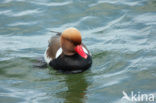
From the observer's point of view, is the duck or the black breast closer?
the duck

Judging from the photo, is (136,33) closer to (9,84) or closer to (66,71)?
(66,71)

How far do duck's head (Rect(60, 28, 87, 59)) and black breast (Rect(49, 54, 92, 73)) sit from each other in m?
0.12

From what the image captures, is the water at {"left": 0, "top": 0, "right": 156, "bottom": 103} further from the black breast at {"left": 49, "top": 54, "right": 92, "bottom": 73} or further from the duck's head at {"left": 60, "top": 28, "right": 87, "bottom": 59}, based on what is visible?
the duck's head at {"left": 60, "top": 28, "right": 87, "bottom": 59}

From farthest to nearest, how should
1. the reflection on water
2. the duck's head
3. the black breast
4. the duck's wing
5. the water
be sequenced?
the duck's wing < the black breast < the duck's head < the water < the reflection on water

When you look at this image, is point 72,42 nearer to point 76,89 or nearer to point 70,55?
point 70,55

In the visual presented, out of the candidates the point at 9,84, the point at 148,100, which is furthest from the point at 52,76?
the point at 148,100

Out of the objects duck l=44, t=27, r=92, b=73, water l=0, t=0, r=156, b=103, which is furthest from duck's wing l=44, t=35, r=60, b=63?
water l=0, t=0, r=156, b=103

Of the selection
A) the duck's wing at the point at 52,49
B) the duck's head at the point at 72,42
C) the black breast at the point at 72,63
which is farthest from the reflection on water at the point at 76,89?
the duck's wing at the point at 52,49

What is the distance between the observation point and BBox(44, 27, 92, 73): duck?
6.13 metres

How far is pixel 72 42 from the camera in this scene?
6188 millimetres

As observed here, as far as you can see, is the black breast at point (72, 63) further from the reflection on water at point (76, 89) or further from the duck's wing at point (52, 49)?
the duck's wing at point (52, 49)

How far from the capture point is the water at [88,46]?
5.66 m

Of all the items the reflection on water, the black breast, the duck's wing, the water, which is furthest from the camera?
the duck's wing

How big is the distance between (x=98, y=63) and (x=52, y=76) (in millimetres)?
1064
